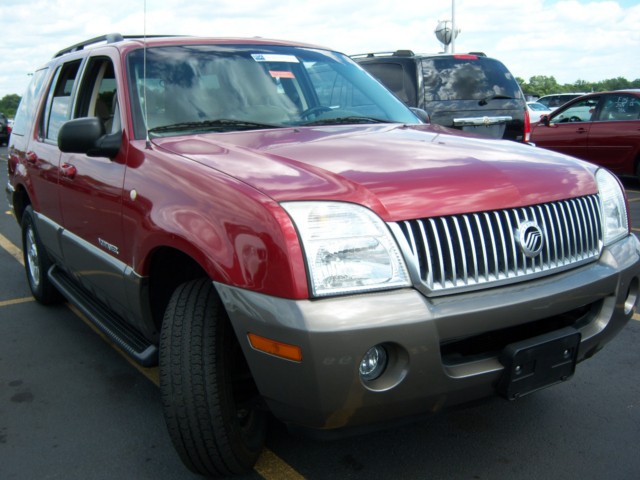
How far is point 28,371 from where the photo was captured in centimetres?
383

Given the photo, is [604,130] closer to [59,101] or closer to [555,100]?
[59,101]

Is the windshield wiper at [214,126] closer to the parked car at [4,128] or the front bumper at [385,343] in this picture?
the front bumper at [385,343]

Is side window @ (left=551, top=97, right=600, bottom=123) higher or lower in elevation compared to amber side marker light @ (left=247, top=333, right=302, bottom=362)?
higher

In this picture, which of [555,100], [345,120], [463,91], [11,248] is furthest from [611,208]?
[555,100]

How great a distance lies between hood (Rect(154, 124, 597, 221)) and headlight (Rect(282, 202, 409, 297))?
5cm

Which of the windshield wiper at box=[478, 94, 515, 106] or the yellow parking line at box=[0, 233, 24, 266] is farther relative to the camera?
the windshield wiper at box=[478, 94, 515, 106]

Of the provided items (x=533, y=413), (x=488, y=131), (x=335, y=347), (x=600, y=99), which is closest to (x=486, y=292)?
(x=335, y=347)

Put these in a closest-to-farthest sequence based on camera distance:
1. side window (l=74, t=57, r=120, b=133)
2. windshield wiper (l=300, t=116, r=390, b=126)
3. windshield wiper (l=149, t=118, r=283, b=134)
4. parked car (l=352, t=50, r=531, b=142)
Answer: windshield wiper (l=149, t=118, r=283, b=134), windshield wiper (l=300, t=116, r=390, b=126), side window (l=74, t=57, r=120, b=133), parked car (l=352, t=50, r=531, b=142)

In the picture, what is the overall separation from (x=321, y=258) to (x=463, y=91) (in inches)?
263

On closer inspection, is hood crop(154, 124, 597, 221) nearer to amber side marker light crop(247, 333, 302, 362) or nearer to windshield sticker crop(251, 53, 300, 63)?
amber side marker light crop(247, 333, 302, 362)

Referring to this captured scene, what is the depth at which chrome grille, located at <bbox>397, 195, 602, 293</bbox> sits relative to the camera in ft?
7.32

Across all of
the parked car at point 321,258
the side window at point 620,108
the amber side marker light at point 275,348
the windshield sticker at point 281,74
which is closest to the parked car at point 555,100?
the side window at point 620,108

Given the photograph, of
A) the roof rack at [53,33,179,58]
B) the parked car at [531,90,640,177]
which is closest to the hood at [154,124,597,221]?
the roof rack at [53,33,179,58]

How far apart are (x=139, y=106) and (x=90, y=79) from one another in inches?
34.8
